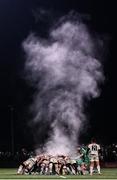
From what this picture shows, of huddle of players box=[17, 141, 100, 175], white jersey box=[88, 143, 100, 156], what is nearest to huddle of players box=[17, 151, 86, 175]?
huddle of players box=[17, 141, 100, 175]

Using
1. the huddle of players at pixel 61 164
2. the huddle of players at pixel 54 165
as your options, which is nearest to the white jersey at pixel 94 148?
the huddle of players at pixel 61 164

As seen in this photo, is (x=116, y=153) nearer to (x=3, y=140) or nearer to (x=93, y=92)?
(x=93, y=92)

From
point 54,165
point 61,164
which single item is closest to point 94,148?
point 61,164

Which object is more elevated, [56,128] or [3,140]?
[3,140]

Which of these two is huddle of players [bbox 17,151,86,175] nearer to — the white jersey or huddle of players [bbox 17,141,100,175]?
huddle of players [bbox 17,141,100,175]

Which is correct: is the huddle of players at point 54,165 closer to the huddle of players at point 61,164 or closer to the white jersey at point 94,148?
the huddle of players at point 61,164

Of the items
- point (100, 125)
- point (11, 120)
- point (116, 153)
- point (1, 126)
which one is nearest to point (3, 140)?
point (1, 126)

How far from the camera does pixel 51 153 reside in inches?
1300

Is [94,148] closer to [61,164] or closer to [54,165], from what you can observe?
[61,164]

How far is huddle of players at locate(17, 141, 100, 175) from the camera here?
3073cm

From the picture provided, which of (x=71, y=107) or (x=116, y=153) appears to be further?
(x=116, y=153)

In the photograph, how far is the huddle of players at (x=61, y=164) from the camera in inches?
1210

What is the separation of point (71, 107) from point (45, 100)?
229cm

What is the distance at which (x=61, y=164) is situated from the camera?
30.6 m
